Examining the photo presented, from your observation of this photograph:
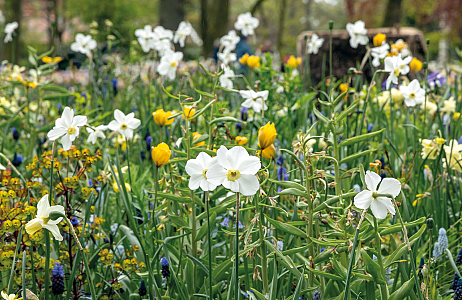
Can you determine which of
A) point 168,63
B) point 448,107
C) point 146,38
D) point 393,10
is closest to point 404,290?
point 168,63

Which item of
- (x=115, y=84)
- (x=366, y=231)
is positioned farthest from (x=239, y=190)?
(x=115, y=84)

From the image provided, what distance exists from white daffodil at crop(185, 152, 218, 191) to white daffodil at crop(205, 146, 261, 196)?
7cm

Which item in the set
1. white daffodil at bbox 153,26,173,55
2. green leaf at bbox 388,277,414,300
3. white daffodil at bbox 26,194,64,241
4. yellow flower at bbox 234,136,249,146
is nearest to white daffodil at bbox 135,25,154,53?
white daffodil at bbox 153,26,173,55

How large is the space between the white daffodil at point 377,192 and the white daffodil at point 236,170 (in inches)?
8.8

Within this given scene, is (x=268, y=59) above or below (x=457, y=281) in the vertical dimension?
above

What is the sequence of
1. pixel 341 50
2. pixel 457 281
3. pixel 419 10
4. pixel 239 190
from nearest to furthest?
1. pixel 239 190
2. pixel 457 281
3. pixel 341 50
4. pixel 419 10

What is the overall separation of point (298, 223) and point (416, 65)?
1635 mm

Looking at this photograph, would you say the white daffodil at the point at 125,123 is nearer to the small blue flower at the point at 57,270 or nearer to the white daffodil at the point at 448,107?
the small blue flower at the point at 57,270

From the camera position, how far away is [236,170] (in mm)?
830

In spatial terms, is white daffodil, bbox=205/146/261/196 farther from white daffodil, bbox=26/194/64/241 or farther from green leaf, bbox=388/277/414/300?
green leaf, bbox=388/277/414/300

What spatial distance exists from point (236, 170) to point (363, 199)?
28 cm

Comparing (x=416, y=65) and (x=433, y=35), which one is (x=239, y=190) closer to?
(x=416, y=65)

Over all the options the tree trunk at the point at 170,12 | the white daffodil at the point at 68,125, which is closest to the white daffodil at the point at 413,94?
the white daffodil at the point at 68,125

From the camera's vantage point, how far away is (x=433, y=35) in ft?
57.0
